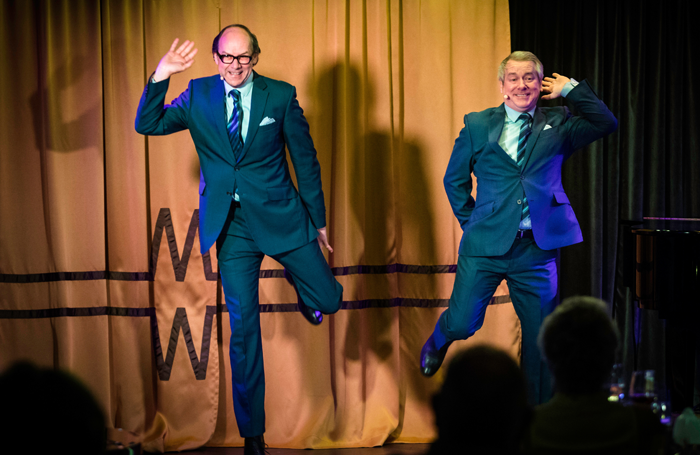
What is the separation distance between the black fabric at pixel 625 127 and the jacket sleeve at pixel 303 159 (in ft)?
5.94

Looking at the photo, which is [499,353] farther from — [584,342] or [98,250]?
[98,250]

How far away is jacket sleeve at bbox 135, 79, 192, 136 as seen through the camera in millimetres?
2887

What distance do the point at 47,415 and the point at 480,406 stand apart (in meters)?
0.74

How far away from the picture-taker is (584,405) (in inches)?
54.2

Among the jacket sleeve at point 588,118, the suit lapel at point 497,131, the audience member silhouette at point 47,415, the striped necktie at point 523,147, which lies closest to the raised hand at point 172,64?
the suit lapel at point 497,131

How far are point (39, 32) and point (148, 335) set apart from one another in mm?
1914

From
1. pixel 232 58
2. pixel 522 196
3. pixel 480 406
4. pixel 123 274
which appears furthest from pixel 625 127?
pixel 480 406

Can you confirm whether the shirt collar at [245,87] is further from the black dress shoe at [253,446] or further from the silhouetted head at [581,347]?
the silhouetted head at [581,347]

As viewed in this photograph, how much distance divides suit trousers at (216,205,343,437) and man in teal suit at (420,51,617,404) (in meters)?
0.71

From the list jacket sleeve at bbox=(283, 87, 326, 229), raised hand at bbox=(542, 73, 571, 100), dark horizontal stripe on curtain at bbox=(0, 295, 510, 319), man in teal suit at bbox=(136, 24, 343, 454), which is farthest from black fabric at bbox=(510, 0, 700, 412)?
man in teal suit at bbox=(136, 24, 343, 454)

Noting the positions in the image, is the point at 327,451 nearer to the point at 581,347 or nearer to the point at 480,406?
the point at 581,347

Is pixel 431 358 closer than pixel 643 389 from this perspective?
No

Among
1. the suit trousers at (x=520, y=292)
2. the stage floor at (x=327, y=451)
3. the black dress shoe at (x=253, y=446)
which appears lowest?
the stage floor at (x=327, y=451)

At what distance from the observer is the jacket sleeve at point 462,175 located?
10.1ft
